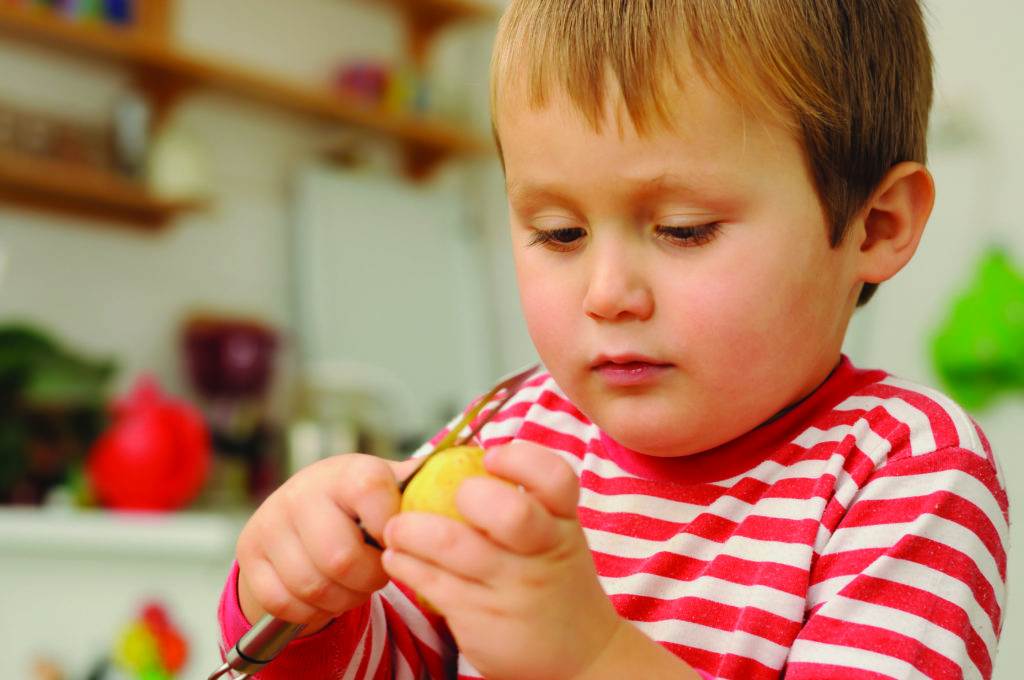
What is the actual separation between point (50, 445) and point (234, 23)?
1280mm

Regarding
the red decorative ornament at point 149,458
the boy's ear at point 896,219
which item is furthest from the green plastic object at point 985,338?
the red decorative ornament at point 149,458

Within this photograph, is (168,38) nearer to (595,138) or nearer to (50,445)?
(50,445)

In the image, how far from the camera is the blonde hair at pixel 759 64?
577 millimetres

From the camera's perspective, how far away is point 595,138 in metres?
0.57

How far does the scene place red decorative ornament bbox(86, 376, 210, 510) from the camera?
1.78 m

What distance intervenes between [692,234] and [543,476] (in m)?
0.19

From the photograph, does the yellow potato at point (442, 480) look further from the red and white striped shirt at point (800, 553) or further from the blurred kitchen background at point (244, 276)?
the blurred kitchen background at point (244, 276)

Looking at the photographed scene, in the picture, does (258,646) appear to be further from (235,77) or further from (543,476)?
(235,77)

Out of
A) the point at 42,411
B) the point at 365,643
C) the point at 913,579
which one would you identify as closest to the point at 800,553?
the point at 913,579

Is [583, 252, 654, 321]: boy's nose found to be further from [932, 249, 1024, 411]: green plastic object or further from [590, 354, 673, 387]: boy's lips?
[932, 249, 1024, 411]: green plastic object

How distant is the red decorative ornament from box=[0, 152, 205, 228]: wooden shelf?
55 cm

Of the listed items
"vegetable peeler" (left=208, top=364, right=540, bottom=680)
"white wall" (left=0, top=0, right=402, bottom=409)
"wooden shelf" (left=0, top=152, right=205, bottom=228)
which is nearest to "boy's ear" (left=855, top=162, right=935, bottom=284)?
"vegetable peeler" (left=208, top=364, right=540, bottom=680)

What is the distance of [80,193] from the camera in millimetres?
2271

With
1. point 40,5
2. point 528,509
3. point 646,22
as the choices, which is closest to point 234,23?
point 40,5
